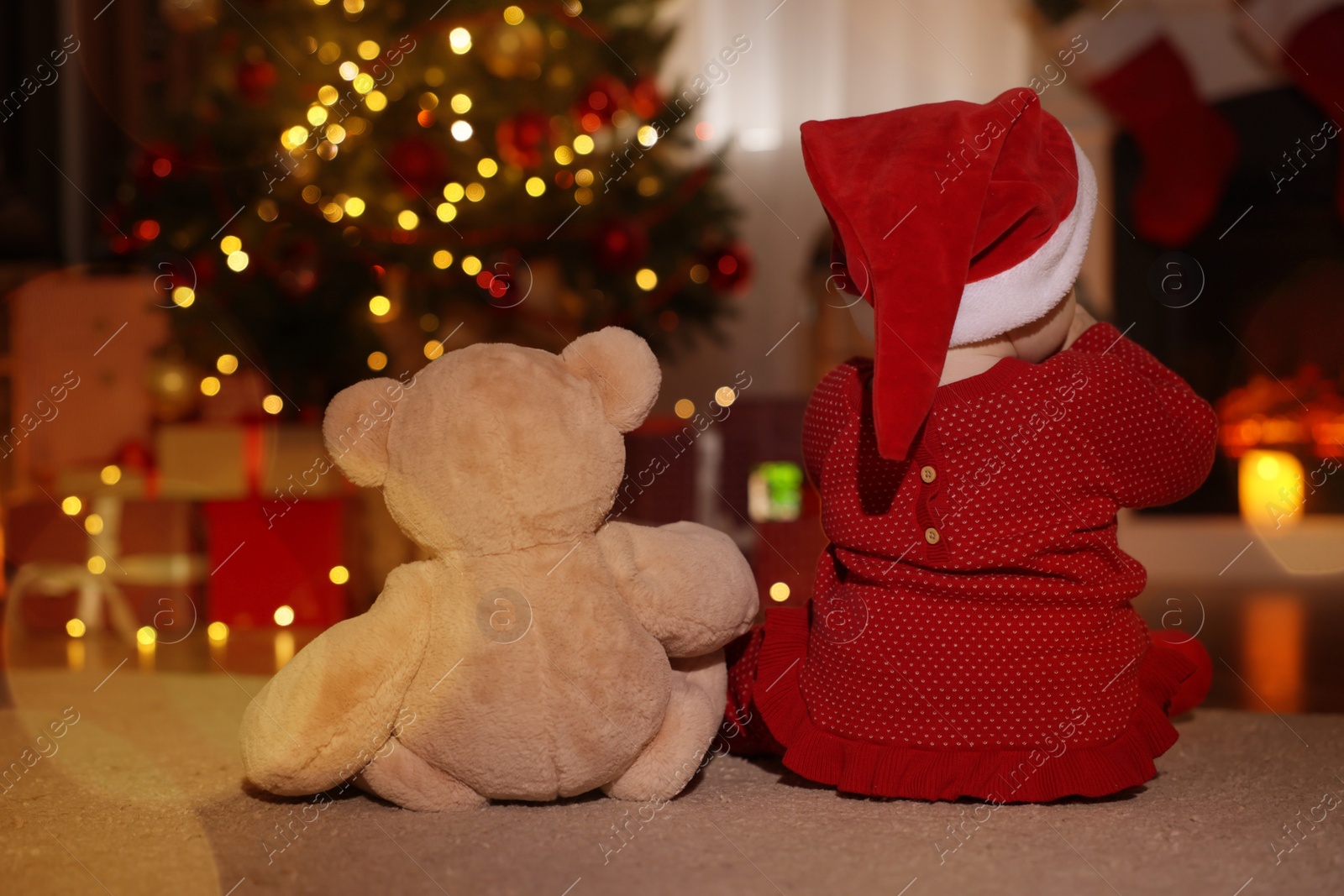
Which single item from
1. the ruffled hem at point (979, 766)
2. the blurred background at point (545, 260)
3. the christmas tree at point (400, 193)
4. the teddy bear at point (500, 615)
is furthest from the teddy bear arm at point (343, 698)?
the christmas tree at point (400, 193)

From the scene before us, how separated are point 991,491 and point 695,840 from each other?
0.35 m

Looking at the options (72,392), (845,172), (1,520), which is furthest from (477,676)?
(72,392)

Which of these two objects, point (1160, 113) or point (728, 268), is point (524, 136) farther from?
point (1160, 113)

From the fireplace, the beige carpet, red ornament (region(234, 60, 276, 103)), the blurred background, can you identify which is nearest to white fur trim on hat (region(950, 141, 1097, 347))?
the beige carpet

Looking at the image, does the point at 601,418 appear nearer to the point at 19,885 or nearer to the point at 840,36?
the point at 19,885

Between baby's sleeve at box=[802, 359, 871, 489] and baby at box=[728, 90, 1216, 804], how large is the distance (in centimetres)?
4

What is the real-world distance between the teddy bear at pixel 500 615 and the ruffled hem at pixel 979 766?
11 centimetres

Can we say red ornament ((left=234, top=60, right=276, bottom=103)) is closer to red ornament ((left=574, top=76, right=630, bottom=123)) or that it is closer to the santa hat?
red ornament ((left=574, top=76, right=630, bottom=123))

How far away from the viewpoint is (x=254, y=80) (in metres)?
2.16

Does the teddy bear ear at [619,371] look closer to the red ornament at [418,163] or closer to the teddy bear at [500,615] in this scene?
the teddy bear at [500,615]

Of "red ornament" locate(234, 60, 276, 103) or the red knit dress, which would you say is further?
"red ornament" locate(234, 60, 276, 103)

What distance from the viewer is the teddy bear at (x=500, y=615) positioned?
2.75ft

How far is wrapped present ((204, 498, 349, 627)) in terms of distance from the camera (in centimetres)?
183

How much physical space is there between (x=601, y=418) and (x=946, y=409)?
275mm
